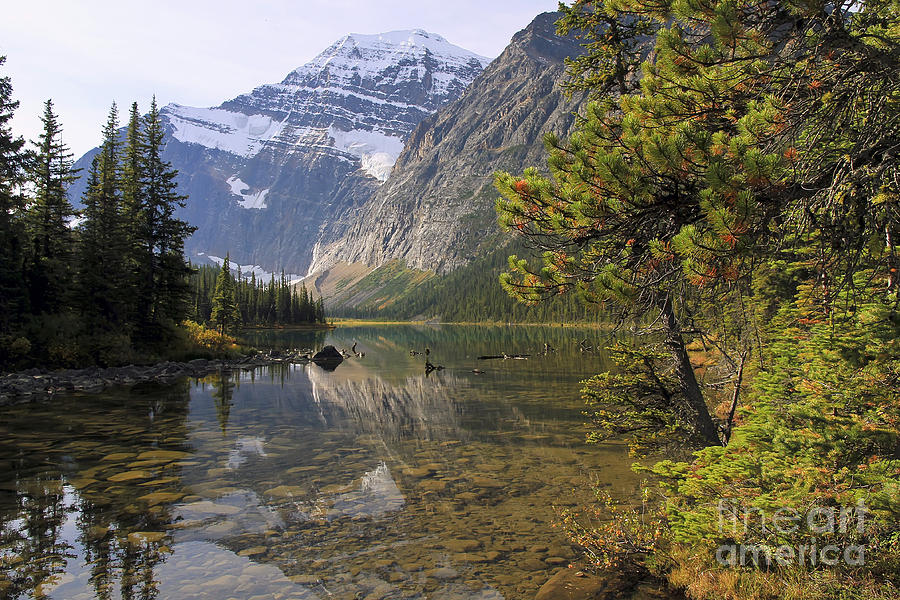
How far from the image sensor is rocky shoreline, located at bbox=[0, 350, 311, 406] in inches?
1038

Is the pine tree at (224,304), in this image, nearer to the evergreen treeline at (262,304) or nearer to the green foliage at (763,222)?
the evergreen treeline at (262,304)

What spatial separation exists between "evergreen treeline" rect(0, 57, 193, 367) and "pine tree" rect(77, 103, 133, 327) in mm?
72

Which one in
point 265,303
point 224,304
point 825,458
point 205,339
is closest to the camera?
point 825,458

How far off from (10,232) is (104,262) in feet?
18.2

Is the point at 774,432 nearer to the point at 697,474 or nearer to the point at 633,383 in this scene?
the point at 697,474

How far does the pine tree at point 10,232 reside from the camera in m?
30.9

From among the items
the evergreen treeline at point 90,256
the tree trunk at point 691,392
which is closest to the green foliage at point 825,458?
the tree trunk at point 691,392

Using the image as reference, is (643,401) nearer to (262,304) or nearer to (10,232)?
(10,232)

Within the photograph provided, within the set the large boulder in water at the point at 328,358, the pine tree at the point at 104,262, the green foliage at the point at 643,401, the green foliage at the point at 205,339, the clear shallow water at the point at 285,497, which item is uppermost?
the pine tree at the point at 104,262

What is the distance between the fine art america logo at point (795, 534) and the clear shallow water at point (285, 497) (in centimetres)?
343

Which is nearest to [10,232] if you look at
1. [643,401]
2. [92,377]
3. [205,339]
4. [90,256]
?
[90,256]

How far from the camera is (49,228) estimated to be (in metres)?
38.3

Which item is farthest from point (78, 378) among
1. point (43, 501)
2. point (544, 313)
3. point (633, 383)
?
point (544, 313)

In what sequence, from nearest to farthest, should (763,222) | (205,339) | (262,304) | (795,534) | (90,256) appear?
(763,222), (795,534), (90,256), (205,339), (262,304)
